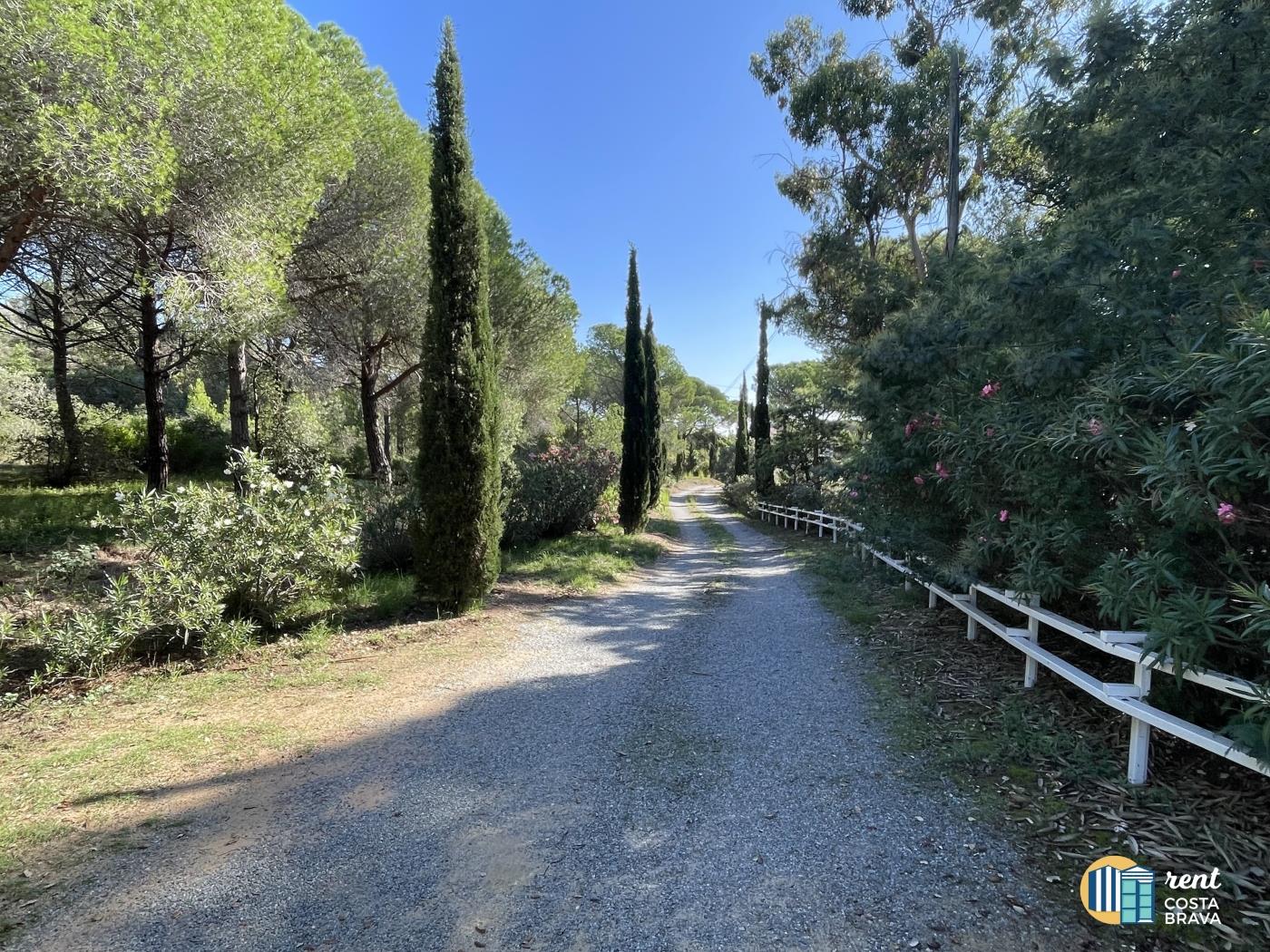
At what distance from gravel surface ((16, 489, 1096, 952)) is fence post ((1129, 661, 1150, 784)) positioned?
2.50 ft

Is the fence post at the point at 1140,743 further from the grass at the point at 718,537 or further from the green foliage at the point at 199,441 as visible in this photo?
the green foliage at the point at 199,441

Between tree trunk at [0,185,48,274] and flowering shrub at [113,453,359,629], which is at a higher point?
tree trunk at [0,185,48,274]

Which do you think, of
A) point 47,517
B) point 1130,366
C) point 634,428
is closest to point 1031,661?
point 1130,366

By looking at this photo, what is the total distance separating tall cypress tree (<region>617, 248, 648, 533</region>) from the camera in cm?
1512

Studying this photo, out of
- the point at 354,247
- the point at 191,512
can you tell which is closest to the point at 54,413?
the point at 354,247

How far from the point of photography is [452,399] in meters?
6.21

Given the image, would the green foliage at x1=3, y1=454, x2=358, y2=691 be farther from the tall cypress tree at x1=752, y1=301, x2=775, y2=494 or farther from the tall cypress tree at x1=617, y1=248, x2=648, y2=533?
the tall cypress tree at x1=752, y1=301, x2=775, y2=494

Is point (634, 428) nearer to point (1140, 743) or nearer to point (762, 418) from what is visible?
point (762, 418)

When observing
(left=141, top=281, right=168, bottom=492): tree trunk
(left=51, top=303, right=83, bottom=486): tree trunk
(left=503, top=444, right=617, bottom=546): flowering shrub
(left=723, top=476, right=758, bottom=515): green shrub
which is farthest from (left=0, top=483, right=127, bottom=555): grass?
(left=723, top=476, right=758, bottom=515): green shrub

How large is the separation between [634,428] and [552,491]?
15.7 ft

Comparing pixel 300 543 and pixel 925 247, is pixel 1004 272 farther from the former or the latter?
pixel 925 247

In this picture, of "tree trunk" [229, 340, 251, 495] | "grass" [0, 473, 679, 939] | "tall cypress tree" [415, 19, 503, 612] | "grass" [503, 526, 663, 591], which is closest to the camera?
"grass" [0, 473, 679, 939]

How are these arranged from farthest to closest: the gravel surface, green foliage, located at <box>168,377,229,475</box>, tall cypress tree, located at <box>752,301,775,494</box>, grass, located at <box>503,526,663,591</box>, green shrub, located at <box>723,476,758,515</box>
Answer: green shrub, located at <box>723,476,758,515</box>, tall cypress tree, located at <box>752,301,775,494</box>, green foliage, located at <box>168,377,229,475</box>, grass, located at <box>503,526,663,591</box>, the gravel surface

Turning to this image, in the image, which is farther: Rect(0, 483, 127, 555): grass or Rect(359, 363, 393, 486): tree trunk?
Rect(359, 363, 393, 486): tree trunk
